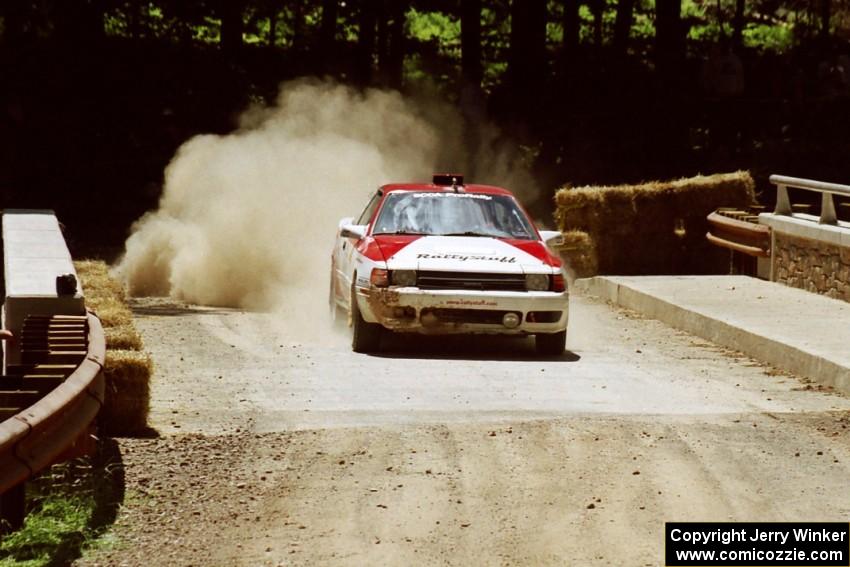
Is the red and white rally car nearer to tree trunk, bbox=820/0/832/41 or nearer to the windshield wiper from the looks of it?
the windshield wiper

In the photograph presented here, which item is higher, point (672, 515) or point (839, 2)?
point (839, 2)

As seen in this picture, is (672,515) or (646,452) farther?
(646,452)

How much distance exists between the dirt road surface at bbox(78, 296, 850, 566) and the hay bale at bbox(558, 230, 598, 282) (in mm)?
8513

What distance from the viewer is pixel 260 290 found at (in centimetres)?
2081

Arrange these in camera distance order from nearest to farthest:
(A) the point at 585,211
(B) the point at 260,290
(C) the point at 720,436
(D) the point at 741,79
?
1. (C) the point at 720,436
2. (B) the point at 260,290
3. (A) the point at 585,211
4. (D) the point at 741,79

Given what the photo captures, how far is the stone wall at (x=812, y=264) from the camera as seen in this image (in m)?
17.9

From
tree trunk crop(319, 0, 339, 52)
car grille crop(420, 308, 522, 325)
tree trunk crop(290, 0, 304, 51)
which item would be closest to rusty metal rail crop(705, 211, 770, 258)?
Result: car grille crop(420, 308, 522, 325)

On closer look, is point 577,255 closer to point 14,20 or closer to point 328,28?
point 14,20

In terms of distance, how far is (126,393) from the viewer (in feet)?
33.6

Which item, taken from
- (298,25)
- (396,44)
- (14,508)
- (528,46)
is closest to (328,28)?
(396,44)

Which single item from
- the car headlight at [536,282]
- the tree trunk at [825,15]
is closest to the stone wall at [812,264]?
the car headlight at [536,282]

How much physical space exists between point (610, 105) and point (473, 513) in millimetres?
35387

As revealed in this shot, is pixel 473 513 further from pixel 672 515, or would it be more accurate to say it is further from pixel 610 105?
pixel 610 105

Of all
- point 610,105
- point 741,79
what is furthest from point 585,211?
point 741,79
